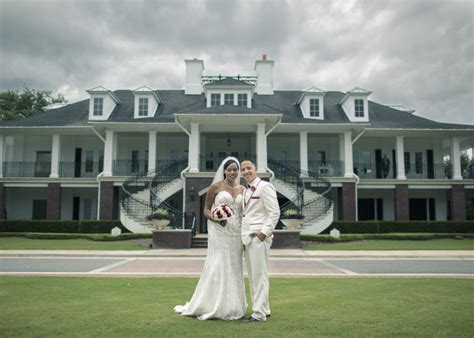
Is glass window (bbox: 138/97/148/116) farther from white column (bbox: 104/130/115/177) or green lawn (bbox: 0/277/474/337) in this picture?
green lawn (bbox: 0/277/474/337)

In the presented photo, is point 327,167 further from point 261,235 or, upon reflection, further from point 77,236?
point 261,235

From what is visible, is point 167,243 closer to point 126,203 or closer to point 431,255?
point 126,203

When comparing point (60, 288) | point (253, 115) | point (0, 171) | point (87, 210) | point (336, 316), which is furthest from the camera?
point (87, 210)

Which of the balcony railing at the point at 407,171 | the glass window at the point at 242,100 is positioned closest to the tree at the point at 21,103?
the glass window at the point at 242,100

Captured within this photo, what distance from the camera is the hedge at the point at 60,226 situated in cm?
2514

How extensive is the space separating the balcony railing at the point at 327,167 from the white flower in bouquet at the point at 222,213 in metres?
23.8

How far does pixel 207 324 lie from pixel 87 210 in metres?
27.9

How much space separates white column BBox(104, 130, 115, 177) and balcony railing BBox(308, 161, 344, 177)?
42.2 feet

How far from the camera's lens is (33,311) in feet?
20.2

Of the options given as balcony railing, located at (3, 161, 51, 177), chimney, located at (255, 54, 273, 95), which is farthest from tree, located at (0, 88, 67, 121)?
chimney, located at (255, 54, 273, 95)

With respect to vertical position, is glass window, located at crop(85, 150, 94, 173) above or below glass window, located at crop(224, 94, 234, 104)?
below

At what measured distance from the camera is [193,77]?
3588 centimetres

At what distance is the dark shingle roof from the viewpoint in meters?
29.5

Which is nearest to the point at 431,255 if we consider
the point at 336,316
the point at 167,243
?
the point at 167,243
